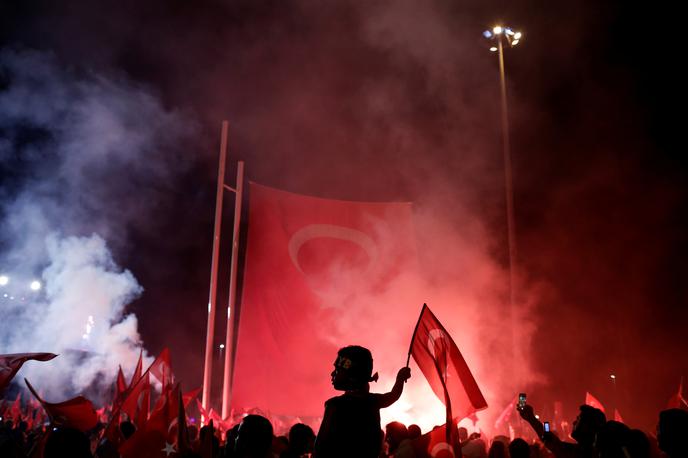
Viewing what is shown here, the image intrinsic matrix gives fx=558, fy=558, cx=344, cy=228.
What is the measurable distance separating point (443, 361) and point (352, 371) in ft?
6.85

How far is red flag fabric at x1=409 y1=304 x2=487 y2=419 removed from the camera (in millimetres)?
4492

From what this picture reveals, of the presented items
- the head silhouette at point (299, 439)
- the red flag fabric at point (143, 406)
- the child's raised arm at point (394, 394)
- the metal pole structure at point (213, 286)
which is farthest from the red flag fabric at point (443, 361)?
the metal pole structure at point (213, 286)

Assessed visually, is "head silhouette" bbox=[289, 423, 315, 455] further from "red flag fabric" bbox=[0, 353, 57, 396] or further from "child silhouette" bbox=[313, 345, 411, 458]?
"red flag fabric" bbox=[0, 353, 57, 396]

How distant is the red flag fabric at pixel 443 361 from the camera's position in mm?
4492

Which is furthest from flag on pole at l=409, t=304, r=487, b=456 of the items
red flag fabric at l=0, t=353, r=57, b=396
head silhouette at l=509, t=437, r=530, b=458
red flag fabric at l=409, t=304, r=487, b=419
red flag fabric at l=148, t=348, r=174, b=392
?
red flag fabric at l=148, t=348, r=174, b=392

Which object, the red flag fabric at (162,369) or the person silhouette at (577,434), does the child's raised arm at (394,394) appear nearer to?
the person silhouette at (577,434)

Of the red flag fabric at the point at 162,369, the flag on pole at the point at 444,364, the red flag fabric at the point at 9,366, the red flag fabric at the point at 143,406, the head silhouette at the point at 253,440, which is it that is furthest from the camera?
the red flag fabric at the point at 162,369

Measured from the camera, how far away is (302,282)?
39.2ft

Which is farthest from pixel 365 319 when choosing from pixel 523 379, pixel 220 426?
pixel 523 379

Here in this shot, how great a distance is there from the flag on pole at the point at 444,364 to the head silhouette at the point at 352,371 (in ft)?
6.06

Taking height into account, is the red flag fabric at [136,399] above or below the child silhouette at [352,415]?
above

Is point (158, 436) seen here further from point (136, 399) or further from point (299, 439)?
point (299, 439)

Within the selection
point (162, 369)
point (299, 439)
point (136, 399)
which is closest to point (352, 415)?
point (299, 439)

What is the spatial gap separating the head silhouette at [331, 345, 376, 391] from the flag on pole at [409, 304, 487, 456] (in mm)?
1846
